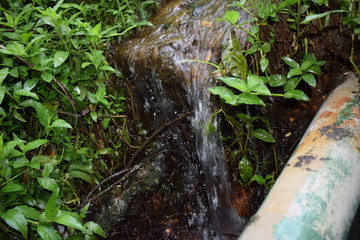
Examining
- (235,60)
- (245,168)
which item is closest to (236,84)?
(235,60)

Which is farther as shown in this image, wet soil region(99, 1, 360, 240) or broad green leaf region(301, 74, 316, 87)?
wet soil region(99, 1, 360, 240)

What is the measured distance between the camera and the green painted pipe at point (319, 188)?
1.15m

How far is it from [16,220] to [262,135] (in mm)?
1759

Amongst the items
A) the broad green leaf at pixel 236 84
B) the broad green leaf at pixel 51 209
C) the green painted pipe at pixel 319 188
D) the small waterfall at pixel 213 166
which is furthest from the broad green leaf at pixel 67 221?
the broad green leaf at pixel 236 84

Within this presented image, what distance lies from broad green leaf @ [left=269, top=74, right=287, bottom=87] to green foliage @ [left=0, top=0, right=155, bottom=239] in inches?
56.4

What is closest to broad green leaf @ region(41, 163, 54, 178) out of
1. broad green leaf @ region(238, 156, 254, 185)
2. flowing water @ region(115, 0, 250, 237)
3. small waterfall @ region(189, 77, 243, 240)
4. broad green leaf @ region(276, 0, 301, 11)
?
flowing water @ region(115, 0, 250, 237)

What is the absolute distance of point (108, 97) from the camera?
2859 millimetres

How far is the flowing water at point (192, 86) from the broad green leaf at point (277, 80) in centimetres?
47

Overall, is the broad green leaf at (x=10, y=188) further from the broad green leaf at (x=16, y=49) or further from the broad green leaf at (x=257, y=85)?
the broad green leaf at (x=257, y=85)

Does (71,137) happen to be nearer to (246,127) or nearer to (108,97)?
(108,97)

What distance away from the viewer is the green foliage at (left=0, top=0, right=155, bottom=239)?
2.10 meters

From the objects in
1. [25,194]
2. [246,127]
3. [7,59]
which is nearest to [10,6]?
[7,59]

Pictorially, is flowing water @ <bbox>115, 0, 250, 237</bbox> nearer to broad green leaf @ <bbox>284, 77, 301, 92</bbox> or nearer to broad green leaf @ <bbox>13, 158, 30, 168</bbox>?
broad green leaf @ <bbox>284, 77, 301, 92</bbox>

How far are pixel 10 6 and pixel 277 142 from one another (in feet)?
10.0
